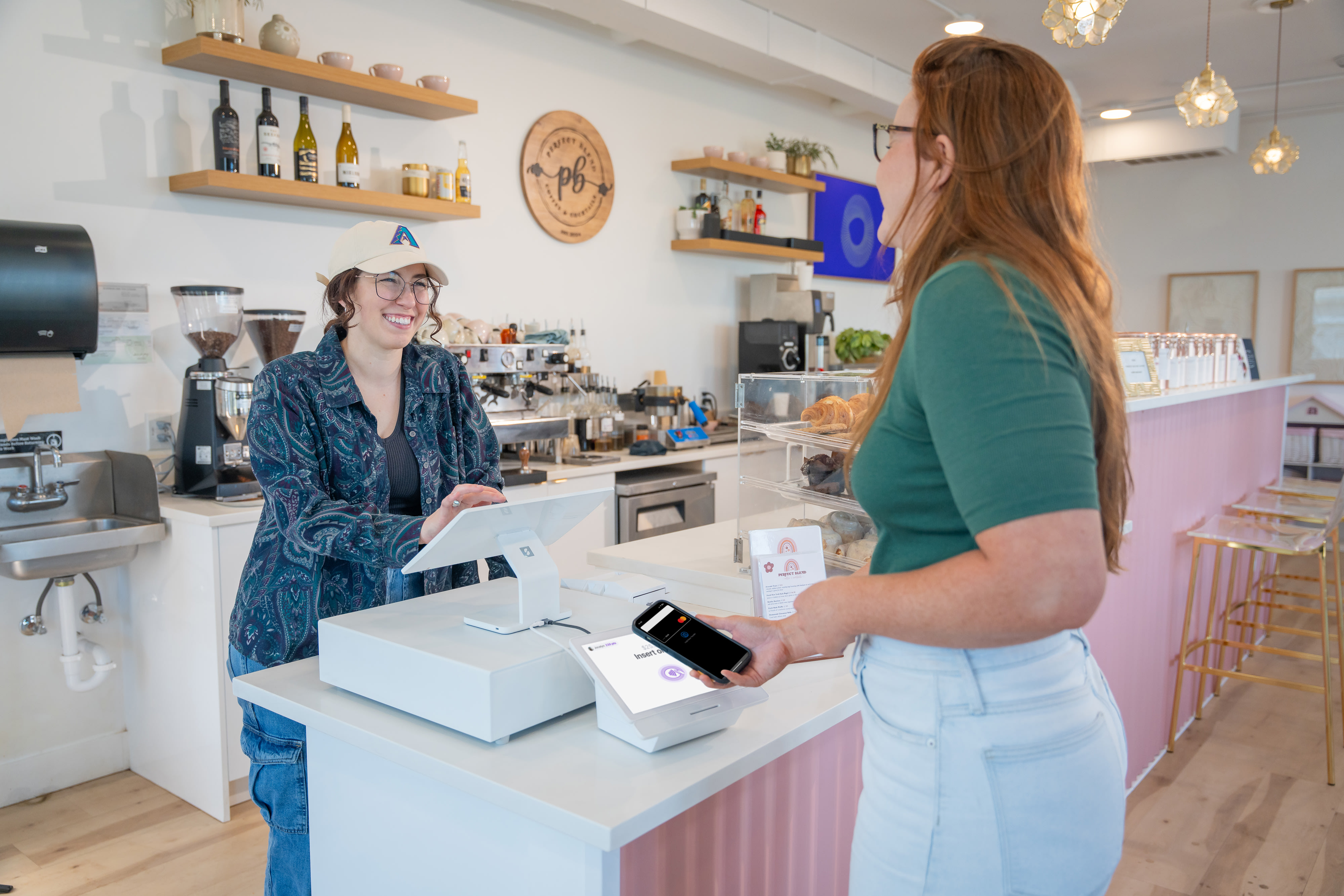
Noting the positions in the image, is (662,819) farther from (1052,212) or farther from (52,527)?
(52,527)

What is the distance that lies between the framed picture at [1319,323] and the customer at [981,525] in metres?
7.69

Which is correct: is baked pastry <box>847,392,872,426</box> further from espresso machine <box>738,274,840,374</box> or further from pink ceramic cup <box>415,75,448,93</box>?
espresso machine <box>738,274,840,374</box>

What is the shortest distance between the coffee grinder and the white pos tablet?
2.00 meters

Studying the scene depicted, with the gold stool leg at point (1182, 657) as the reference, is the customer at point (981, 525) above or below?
above

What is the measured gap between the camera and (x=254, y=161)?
3326 mm

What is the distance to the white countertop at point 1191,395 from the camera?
8.48ft

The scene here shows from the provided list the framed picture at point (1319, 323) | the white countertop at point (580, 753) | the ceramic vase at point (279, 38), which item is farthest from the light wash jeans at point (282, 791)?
the framed picture at point (1319, 323)

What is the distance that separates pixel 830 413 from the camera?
6.15 feet

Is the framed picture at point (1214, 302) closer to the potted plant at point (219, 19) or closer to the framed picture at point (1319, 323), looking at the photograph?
the framed picture at point (1319, 323)

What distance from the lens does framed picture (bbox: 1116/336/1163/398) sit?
9.51 feet

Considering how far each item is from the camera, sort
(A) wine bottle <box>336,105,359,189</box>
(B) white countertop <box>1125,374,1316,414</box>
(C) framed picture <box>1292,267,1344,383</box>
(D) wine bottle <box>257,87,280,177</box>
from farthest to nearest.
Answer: (C) framed picture <box>1292,267,1344,383</box> < (A) wine bottle <box>336,105,359,189</box> < (D) wine bottle <box>257,87,280,177</box> < (B) white countertop <box>1125,374,1316,414</box>

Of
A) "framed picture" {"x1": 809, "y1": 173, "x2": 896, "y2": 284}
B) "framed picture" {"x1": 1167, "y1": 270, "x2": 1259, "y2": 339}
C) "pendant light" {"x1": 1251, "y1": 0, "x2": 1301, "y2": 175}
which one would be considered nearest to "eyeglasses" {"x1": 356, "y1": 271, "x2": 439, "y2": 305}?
"framed picture" {"x1": 809, "y1": 173, "x2": 896, "y2": 284}

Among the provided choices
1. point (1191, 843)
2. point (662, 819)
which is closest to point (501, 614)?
point (662, 819)

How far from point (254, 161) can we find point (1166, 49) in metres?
5.30
